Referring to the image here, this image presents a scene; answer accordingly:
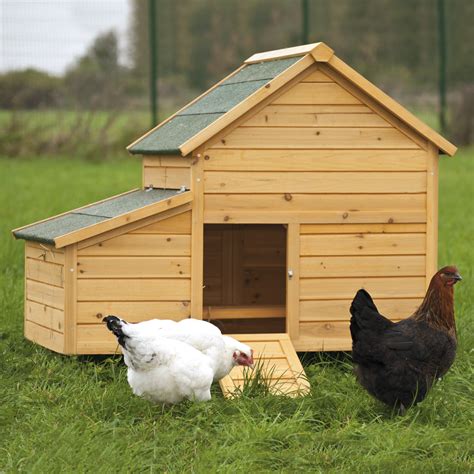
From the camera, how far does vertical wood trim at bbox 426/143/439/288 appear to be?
7.32 m

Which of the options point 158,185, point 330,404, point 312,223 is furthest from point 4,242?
point 330,404

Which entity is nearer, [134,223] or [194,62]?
[134,223]

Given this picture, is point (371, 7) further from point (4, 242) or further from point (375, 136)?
point (375, 136)

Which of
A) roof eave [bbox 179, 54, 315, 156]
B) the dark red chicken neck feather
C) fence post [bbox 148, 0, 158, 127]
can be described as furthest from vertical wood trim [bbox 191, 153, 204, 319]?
fence post [bbox 148, 0, 158, 127]

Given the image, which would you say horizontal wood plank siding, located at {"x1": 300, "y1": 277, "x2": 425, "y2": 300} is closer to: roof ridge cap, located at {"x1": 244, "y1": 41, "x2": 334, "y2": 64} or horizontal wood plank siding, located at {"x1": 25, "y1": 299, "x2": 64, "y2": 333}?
roof ridge cap, located at {"x1": 244, "y1": 41, "x2": 334, "y2": 64}

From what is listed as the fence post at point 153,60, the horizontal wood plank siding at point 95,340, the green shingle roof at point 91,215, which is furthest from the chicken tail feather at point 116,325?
the fence post at point 153,60

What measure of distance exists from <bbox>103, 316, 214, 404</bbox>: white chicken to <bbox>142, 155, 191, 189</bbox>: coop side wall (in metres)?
1.37

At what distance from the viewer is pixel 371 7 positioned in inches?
977

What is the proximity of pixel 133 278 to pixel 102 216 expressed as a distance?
441 millimetres

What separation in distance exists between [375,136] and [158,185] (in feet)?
4.64

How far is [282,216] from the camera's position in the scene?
7.11 meters

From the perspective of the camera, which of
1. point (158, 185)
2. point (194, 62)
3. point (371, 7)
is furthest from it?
point (371, 7)

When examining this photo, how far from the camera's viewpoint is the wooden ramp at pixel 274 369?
20.6ft

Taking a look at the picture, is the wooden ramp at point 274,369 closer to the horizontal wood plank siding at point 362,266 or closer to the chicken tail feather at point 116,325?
the horizontal wood plank siding at point 362,266
